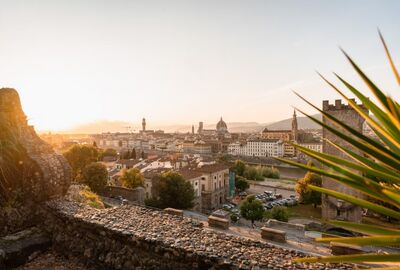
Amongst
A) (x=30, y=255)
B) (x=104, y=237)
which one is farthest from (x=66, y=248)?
(x=104, y=237)

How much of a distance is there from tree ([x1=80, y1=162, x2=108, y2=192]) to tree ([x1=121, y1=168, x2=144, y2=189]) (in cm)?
358

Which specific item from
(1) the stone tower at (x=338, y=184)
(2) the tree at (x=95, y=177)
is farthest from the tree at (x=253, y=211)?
(2) the tree at (x=95, y=177)

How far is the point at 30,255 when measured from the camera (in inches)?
210

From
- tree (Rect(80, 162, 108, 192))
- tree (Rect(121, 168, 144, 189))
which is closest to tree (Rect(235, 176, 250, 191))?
tree (Rect(121, 168, 144, 189))

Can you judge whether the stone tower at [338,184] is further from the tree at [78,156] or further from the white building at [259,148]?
the white building at [259,148]

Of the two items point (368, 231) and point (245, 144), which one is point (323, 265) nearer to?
point (368, 231)

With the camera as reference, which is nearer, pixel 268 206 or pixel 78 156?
pixel 78 156

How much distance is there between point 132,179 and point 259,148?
60532 mm

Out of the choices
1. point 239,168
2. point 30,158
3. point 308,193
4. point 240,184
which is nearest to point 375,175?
point 30,158

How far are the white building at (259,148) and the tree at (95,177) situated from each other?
58.4m

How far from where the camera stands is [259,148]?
84.9 m

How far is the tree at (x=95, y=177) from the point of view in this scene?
25.1 meters

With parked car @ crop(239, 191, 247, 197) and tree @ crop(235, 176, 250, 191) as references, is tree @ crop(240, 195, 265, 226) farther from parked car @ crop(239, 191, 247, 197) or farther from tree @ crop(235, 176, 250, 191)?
tree @ crop(235, 176, 250, 191)

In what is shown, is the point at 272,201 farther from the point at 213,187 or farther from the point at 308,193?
the point at 213,187
